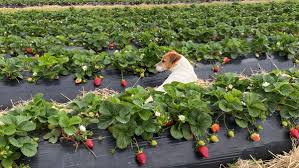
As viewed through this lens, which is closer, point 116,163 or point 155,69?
point 116,163

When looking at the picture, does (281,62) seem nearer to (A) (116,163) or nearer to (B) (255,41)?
(B) (255,41)

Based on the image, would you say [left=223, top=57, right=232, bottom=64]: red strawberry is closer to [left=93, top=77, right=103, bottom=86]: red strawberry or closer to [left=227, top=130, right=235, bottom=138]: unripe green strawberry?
[left=93, top=77, right=103, bottom=86]: red strawberry

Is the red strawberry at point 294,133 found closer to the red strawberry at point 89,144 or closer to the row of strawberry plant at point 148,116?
the row of strawberry plant at point 148,116

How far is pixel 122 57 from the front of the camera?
23.9ft

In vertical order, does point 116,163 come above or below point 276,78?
below

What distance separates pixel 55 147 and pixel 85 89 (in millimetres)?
3235

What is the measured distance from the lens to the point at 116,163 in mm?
3924

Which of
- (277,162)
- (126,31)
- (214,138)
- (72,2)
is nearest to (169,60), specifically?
(214,138)

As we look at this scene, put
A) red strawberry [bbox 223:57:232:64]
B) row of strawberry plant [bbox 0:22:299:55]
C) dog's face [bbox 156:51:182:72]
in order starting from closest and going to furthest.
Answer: dog's face [bbox 156:51:182:72], red strawberry [bbox 223:57:232:64], row of strawberry plant [bbox 0:22:299:55]

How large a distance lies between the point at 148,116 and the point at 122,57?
3.44 metres

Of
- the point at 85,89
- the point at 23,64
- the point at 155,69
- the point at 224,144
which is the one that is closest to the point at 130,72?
the point at 155,69

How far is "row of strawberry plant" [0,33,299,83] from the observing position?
6.88 meters

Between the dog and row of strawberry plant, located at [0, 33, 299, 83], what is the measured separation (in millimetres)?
442

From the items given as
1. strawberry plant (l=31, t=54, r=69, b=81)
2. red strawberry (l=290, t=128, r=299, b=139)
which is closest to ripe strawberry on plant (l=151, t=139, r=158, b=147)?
red strawberry (l=290, t=128, r=299, b=139)
